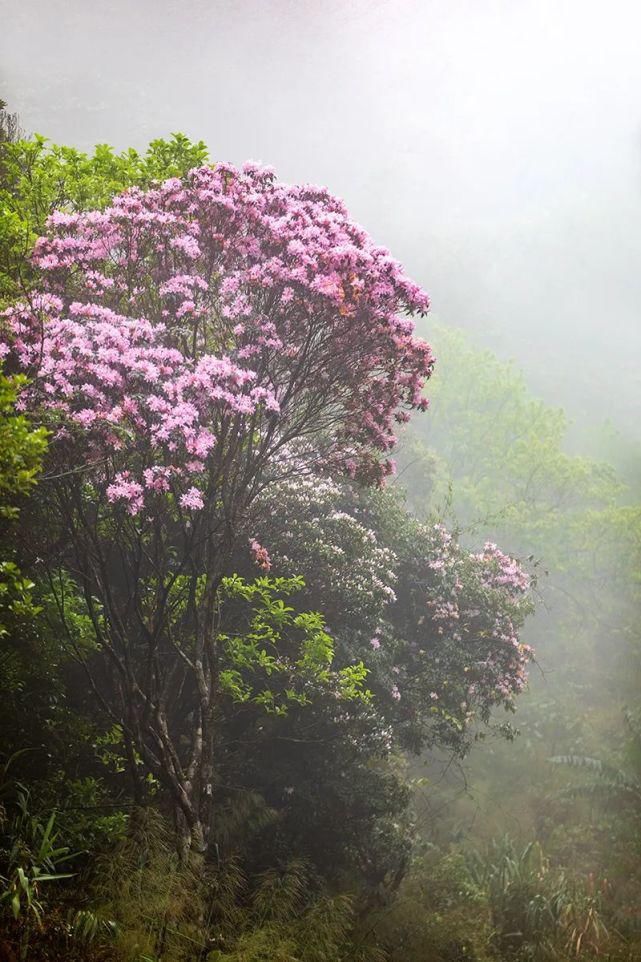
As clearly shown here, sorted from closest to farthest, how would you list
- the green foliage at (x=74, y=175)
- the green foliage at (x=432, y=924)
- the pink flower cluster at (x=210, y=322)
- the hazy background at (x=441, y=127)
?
1. the pink flower cluster at (x=210, y=322)
2. the green foliage at (x=74, y=175)
3. the green foliage at (x=432, y=924)
4. the hazy background at (x=441, y=127)

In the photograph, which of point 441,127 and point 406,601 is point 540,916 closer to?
point 406,601

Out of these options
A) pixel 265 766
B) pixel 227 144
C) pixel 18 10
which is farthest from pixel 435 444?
pixel 18 10

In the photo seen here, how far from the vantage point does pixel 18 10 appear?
115625 mm

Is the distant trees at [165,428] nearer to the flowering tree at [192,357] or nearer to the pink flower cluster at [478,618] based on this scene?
the flowering tree at [192,357]

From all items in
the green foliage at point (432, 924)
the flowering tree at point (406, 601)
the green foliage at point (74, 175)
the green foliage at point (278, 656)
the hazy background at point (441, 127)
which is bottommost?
the green foliage at point (432, 924)

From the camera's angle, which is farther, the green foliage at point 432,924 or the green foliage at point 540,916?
the green foliage at point 540,916

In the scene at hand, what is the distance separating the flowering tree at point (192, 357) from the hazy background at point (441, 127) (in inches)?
2200

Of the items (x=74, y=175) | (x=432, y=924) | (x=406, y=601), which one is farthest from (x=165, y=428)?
(x=406, y=601)

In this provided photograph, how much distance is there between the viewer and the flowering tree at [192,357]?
6.54 metres

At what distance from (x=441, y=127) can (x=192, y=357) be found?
5219 inches

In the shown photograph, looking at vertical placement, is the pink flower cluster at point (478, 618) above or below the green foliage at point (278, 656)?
above

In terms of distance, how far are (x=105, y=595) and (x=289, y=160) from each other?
107 m

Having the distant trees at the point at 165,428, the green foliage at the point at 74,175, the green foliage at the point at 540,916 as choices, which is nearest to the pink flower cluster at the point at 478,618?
the green foliage at the point at 540,916

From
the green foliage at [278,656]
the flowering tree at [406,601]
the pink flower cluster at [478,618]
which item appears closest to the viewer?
the green foliage at [278,656]
